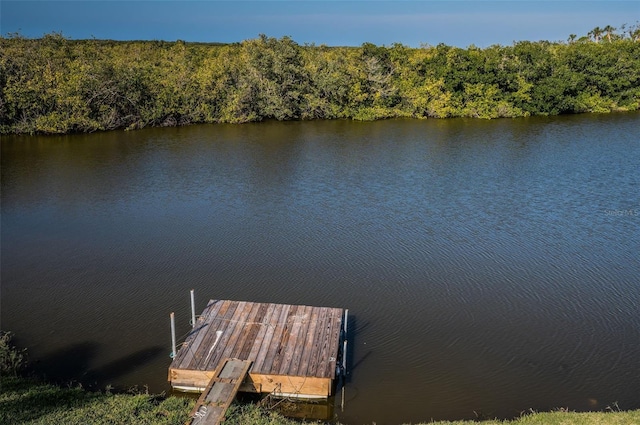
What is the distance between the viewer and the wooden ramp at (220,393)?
326 inches

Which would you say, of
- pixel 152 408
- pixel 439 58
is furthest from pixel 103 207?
Answer: pixel 439 58

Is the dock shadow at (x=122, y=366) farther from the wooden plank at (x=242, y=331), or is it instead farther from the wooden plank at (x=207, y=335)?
the wooden plank at (x=242, y=331)

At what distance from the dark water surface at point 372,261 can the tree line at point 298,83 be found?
7.05 meters

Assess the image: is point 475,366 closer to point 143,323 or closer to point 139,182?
point 143,323

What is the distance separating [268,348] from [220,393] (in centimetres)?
143

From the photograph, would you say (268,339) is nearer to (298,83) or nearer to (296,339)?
(296,339)

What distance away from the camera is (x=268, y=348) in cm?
996

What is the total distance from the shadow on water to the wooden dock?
4.09 ft

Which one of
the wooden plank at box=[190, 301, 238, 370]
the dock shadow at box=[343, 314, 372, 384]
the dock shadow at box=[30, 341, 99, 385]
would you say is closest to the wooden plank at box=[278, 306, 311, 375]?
the dock shadow at box=[343, 314, 372, 384]

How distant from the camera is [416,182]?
22703mm

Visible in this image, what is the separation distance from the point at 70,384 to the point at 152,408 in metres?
2.06

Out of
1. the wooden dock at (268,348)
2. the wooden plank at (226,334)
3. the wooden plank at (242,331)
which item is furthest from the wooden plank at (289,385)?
the wooden plank at (226,334)

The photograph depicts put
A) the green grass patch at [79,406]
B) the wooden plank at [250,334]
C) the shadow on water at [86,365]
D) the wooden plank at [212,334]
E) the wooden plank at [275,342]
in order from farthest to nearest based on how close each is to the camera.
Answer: the shadow on water at [86,365] < the wooden plank at [250,334] < the wooden plank at [212,334] < the wooden plank at [275,342] < the green grass patch at [79,406]

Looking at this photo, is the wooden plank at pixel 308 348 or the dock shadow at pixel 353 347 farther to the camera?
the dock shadow at pixel 353 347
